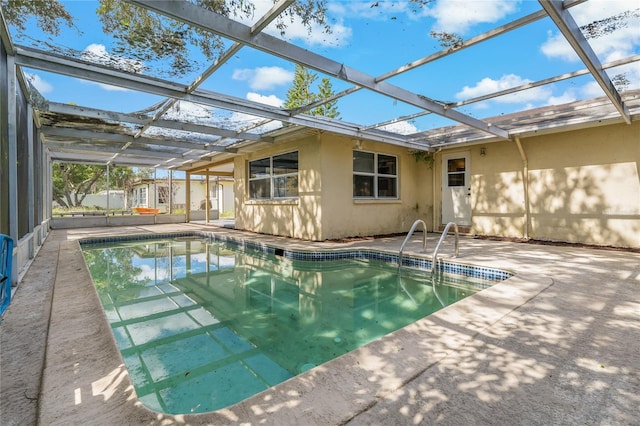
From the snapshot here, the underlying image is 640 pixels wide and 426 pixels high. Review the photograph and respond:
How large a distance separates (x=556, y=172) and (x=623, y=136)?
4.05ft

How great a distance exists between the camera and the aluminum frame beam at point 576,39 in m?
2.57

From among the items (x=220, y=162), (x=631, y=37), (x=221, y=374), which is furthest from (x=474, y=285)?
(x=220, y=162)

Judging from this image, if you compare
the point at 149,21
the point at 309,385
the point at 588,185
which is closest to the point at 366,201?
the point at 588,185

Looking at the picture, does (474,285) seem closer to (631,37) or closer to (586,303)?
(586,303)

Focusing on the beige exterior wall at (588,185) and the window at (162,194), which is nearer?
the beige exterior wall at (588,185)

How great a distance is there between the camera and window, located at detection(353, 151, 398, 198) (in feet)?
27.7

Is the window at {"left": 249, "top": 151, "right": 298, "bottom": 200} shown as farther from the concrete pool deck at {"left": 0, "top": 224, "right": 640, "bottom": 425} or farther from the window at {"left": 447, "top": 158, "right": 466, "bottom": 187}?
the concrete pool deck at {"left": 0, "top": 224, "right": 640, "bottom": 425}

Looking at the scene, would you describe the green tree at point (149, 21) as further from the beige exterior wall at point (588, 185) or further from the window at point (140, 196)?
the window at point (140, 196)

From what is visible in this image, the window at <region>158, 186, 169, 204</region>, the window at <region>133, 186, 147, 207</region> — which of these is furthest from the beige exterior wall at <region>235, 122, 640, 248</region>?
the window at <region>133, 186, 147, 207</region>

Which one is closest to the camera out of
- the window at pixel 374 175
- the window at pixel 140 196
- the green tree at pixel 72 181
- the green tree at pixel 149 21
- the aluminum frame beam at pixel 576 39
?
the aluminum frame beam at pixel 576 39

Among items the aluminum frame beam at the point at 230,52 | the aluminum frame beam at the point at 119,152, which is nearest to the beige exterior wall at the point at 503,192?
the aluminum frame beam at the point at 119,152

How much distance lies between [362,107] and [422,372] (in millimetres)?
5792

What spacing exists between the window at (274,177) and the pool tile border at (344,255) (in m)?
1.79

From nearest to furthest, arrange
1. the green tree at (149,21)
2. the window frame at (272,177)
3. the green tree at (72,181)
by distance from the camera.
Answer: the green tree at (149,21) → the window frame at (272,177) → the green tree at (72,181)
